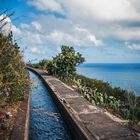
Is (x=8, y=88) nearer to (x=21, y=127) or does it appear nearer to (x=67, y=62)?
(x=21, y=127)

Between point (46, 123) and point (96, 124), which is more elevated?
point (96, 124)

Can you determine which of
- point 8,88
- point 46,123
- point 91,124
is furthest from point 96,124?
point 8,88

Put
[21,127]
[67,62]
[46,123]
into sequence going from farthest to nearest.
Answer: [67,62], [46,123], [21,127]

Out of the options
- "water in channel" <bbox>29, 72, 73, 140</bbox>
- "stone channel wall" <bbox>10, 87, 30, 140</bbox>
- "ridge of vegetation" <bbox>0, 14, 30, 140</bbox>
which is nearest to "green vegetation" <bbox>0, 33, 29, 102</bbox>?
"ridge of vegetation" <bbox>0, 14, 30, 140</bbox>

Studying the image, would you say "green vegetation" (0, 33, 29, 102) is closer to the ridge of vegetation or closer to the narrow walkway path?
the ridge of vegetation

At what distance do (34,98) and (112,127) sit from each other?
700 centimetres

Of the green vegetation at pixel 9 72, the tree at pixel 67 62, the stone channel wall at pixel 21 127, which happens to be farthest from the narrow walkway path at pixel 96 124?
the tree at pixel 67 62

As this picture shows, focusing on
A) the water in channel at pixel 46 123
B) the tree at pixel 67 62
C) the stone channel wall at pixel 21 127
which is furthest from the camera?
the tree at pixel 67 62

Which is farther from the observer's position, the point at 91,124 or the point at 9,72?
the point at 9,72

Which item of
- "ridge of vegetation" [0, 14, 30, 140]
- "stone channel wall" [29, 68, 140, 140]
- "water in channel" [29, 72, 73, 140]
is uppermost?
"ridge of vegetation" [0, 14, 30, 140]

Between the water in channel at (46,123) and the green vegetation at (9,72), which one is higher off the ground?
the green vegetation at (9,72)

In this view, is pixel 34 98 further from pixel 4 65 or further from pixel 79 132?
pixel 79 132

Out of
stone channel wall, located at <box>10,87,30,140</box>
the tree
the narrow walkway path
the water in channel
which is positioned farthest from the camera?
the tree

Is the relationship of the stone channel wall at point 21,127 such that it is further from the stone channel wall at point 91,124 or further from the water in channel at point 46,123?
the stone channel wall at point 91,124
